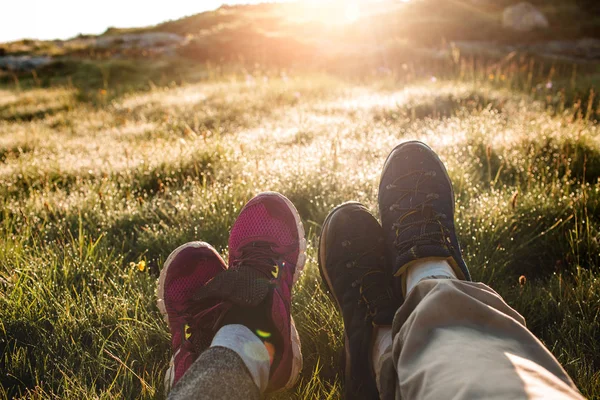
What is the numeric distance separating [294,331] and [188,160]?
209 cm

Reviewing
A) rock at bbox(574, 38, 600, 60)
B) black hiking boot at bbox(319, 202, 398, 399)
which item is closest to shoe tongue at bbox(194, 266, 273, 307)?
black hiking boot at bbox(319, 202, 398, 399)

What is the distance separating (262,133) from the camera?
181 inches

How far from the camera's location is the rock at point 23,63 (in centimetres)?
1686

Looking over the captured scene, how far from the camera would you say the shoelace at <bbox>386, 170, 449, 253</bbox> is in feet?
6.66

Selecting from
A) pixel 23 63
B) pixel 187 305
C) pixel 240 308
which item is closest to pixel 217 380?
pixel 240 308

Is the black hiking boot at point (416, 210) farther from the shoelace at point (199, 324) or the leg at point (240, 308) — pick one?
the shoelace at point (199, 324)

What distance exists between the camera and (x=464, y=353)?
1.10 metres

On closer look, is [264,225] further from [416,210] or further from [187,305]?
[416,210]

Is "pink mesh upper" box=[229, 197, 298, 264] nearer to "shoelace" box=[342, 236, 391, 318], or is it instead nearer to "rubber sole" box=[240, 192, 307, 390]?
"rubber sole" box=[240, 192, 307, 390]

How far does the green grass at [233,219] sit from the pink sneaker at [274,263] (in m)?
0.10

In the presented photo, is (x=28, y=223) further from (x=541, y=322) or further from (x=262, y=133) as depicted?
(x=541, y=322)

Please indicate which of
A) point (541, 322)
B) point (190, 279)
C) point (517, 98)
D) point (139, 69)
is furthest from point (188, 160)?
point (139, 69)

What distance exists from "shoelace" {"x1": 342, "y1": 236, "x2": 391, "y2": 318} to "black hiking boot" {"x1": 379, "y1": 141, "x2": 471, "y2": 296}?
0.09 metres

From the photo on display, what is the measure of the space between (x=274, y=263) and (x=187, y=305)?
1.54ft
